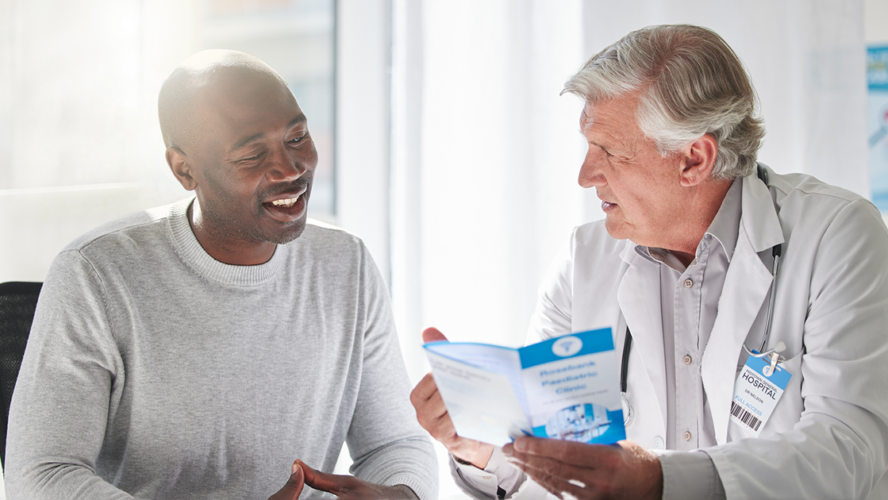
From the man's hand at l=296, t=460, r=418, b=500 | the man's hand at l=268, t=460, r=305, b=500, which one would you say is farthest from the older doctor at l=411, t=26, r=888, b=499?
the man's hand at l=268, t=460, r=305, b=500

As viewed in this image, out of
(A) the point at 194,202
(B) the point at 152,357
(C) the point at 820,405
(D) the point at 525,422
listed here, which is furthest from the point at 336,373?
(C) the point at 820,405

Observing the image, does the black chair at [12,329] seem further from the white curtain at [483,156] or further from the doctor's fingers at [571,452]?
the white curtain at [483,156]

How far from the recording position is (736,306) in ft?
4.31

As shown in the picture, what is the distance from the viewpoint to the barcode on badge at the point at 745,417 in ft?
4.15

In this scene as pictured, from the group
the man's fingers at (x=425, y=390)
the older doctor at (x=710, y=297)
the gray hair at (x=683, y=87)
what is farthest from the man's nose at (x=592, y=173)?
the man's fingers at (x=425, y=390)

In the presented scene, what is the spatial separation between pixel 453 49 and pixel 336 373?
1.34 metres

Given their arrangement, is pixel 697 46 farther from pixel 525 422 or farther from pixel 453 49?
pixel 453 49

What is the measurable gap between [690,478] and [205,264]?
1028 mm

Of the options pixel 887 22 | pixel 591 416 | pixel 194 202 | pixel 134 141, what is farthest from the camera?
pixel 887 22

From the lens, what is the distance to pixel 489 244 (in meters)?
2.34

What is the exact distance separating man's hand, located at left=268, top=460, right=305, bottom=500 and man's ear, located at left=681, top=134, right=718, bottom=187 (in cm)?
102

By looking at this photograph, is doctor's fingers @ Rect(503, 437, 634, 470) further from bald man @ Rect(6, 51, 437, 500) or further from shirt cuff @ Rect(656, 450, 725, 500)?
bald man @ Rect(6, 51, 437, 500)

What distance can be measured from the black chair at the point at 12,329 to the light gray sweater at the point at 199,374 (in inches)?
5.0

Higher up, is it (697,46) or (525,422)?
(697,46)
